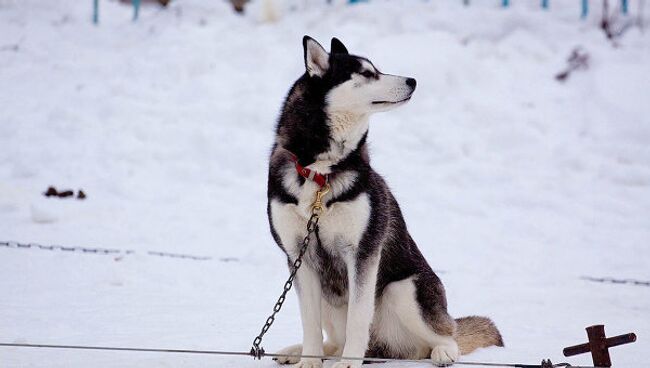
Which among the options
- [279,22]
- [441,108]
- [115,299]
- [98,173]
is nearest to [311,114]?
[115,299]

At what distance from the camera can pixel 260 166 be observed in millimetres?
9305

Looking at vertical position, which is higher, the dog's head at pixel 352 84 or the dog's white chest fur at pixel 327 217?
the dog's head at pixel 352 84

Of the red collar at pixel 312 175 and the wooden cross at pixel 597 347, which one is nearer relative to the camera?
the wooden cross at pixel 597 347

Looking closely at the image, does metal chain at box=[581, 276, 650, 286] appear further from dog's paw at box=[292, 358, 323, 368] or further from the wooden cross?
dog's paw at box=[292, 358, 323, 368]

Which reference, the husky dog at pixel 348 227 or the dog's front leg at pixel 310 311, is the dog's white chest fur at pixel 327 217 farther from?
the dog's front leg at pixel 310 311

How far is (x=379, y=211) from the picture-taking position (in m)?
3.13

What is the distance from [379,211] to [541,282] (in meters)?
3.55

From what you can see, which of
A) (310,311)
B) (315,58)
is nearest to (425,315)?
(310,311)

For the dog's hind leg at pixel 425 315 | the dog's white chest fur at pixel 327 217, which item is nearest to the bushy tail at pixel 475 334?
the dog's hind leg at pixel 425 315

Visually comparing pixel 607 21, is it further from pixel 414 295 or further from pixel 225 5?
pixel 414 295

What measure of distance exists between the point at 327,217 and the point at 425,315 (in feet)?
2.38

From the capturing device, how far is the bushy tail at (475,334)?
3566mm

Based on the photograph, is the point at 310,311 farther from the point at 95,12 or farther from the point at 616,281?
the point at 95,12

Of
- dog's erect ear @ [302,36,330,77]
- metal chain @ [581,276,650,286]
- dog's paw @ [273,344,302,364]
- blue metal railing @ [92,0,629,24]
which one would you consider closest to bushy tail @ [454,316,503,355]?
dog's paw @ [273,344,302,364]
